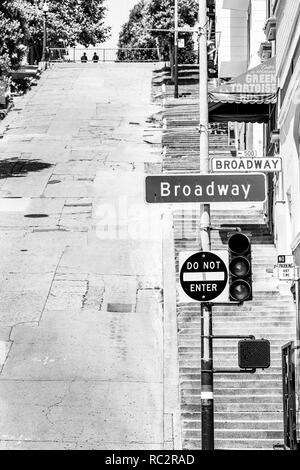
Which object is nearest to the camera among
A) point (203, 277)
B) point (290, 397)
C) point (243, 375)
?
point (203, 277)

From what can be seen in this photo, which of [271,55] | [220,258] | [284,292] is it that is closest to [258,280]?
[284,292]

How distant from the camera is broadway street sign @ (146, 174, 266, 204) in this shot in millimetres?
16609

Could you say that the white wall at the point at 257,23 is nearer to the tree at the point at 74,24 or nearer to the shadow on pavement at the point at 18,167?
the shadow on pavement at the point at 18,167

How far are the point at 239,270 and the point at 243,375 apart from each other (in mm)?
7220

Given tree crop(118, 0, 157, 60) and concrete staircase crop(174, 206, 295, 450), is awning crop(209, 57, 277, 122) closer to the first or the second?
concrete staircase crop(174, 206, 295, 450)

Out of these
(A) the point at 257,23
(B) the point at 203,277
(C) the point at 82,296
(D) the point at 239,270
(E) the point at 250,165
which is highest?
(E) the point at 250,165

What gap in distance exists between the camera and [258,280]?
28281mm

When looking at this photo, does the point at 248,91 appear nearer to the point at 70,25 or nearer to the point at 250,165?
the point at 250,165

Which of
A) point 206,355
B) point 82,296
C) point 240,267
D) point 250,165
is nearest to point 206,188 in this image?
point 240,267

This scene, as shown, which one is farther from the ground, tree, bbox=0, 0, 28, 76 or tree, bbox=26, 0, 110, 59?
tree, bbox=0, 0, 28, 76

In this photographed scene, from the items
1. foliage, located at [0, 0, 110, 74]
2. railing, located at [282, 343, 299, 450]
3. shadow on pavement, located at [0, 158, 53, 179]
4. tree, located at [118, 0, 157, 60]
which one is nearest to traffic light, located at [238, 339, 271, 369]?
railing, located at [282, 343, 299, 450]

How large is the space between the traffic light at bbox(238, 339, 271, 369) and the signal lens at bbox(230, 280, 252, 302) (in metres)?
0.69

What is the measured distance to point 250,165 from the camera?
58.7 feet

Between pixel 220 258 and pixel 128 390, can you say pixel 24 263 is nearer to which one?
pixel 128 390
